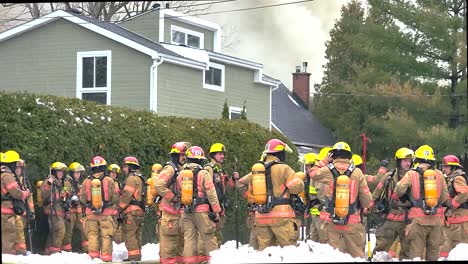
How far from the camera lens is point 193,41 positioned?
1357 inches

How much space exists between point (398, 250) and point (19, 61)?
18028 millimetres

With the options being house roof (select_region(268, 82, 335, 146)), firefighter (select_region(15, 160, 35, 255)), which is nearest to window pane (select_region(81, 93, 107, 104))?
house roof (select_region(268, 82, 335, 146))

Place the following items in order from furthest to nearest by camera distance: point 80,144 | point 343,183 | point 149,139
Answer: point 149,139
point 80,144
point 343,183

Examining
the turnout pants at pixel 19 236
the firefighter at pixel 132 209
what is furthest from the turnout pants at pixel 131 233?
the turnout pants at pixel 19 236

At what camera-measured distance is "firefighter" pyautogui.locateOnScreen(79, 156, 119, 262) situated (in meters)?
17.7

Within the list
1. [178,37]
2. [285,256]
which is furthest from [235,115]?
[285,256]

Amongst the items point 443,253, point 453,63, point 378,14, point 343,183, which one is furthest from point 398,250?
point 378,14

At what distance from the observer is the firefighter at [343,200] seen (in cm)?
1448

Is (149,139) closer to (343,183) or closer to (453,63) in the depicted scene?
(343,183)

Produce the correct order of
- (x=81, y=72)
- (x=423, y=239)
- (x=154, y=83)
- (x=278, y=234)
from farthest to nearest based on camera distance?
(x=81, y=72)
(x=154, y=83)
(x=423, y=239)
(x=278, y=234)

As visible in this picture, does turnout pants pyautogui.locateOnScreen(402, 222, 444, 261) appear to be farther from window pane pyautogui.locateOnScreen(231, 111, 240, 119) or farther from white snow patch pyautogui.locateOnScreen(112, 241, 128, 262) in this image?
window pane pyautogui.locateOnScreen(231, 111, 240, 119)

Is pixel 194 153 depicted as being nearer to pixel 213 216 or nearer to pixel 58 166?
pixel 213 216

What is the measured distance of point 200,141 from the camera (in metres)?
23.3

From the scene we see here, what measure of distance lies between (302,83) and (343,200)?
1331 inches
